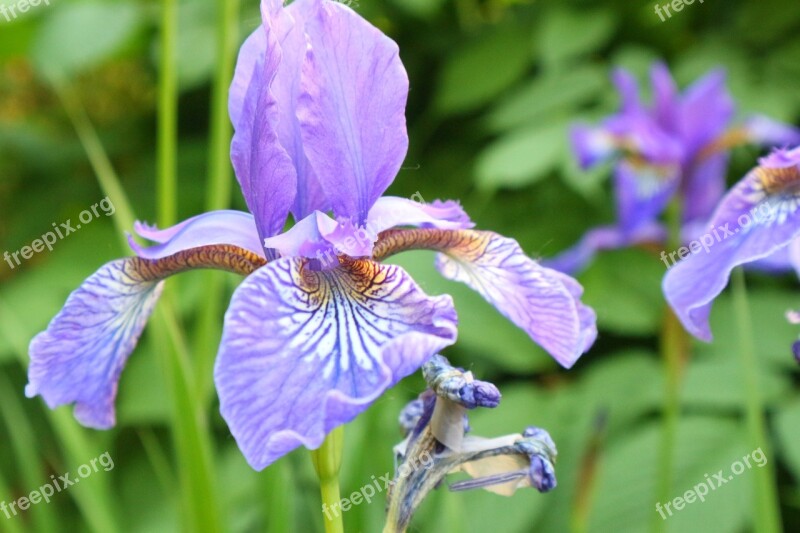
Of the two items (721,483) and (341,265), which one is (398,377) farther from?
(721,483)

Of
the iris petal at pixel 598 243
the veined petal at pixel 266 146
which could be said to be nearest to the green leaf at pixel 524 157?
the iris petal at pixel 598 243

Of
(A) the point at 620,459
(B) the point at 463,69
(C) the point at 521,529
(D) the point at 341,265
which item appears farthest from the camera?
(B) the point at 463,69

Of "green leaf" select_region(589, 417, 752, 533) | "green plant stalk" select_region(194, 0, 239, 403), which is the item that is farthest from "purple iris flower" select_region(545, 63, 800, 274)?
"green plant stalk" select_region(194, 0, 239, 403)

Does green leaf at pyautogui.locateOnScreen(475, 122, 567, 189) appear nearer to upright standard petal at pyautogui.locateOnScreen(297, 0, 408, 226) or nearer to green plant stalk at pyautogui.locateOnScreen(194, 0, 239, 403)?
green plant stalk at pyautogui.locateOnScreen(194, 0, 239, 403)

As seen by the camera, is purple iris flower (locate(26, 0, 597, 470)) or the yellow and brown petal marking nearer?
purple iris flower (locate(26, 0, 597, 470))

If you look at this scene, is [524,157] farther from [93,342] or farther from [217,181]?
[93,342]

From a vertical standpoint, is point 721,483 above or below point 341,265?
below

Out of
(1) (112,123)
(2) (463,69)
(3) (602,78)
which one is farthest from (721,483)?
(1) (112,123)

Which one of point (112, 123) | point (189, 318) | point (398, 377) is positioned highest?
point (112, 123)
